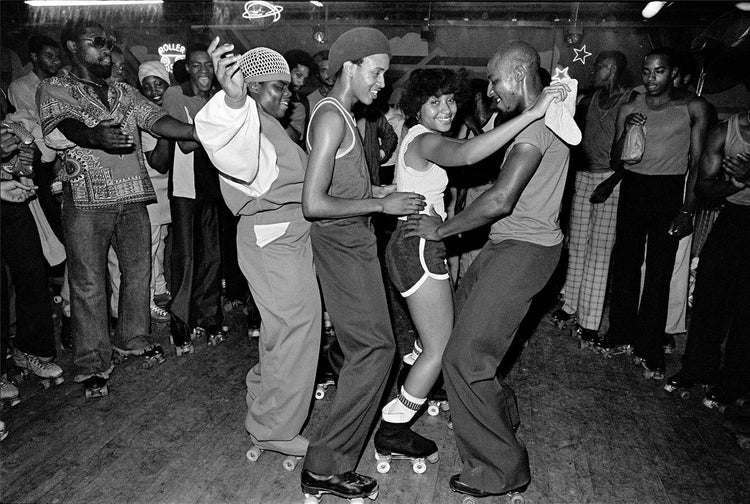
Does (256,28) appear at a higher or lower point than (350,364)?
higher

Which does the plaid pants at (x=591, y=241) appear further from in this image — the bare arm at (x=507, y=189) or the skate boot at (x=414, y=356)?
the bare arm at (x=507, y=189)

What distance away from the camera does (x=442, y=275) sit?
2787 millimetres

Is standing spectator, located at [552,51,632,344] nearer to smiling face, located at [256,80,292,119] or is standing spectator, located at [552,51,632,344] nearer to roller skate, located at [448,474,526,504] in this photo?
roller skate, located at [448,474,526,504]

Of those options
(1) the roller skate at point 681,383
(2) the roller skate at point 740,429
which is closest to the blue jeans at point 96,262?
(1) the roller skate at point 681,383

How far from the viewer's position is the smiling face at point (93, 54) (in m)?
3.39

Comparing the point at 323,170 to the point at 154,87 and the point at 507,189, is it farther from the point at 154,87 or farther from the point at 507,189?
the point at 154,87

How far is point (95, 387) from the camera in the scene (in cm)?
366

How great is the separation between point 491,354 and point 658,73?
269 cm

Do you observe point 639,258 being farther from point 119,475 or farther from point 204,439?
point 119,475

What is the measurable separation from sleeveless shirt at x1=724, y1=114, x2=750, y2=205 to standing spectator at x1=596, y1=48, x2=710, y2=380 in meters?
0.33

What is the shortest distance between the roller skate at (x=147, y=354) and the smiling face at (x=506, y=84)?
300 centimetres

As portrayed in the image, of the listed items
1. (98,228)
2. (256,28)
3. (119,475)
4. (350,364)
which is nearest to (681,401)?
(350,364)

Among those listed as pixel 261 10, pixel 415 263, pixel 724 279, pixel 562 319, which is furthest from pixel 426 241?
pixel 261 10

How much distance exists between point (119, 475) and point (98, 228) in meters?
1.58
